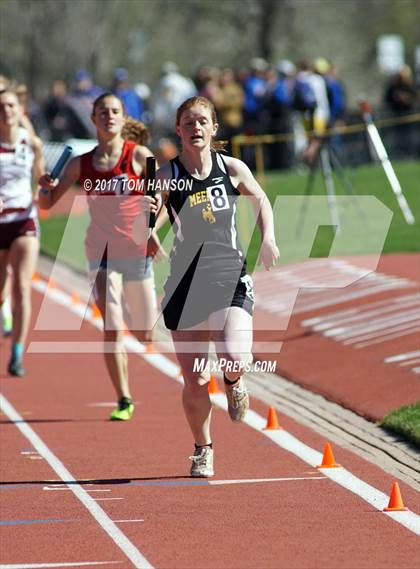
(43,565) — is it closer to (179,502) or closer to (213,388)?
(179,502)

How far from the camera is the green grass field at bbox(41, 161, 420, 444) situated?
1956 centimetres

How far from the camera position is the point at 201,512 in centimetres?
890

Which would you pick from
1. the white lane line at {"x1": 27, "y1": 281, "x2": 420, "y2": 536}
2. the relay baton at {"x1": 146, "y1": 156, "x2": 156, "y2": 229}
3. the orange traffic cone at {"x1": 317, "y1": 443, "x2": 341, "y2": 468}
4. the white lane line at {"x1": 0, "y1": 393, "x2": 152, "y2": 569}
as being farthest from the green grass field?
the orange traffic cone at {"x1": 317, "y1": 443, "x2": 341, "y2": 468}

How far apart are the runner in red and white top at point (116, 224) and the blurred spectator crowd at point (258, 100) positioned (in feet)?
50.9

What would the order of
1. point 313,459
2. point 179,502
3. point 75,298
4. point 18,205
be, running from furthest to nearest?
point 75,298, point 18,205, point 313,459, point 179,502

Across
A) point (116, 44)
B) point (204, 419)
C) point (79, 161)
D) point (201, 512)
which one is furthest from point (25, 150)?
point (116, 44)

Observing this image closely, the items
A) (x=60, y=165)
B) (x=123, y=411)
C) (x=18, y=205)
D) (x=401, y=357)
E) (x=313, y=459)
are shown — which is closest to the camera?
(x=313, y=459)

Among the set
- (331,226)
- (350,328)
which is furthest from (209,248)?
(331,226)

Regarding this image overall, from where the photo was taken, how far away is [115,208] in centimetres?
1138

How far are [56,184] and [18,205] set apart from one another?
2.75 meters

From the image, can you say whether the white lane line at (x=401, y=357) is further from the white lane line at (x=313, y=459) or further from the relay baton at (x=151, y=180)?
the relay baton at (x=151, y=180)

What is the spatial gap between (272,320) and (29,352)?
8.23 ft

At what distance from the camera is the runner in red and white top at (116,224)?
11227mm

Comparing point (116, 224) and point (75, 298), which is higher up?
point (116, 224)
